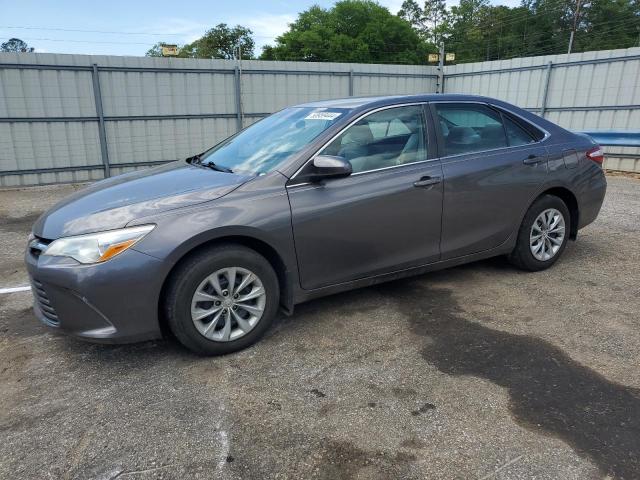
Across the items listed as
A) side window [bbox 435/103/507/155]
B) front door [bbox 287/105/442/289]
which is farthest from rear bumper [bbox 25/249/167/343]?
side window [bbox 435/103/507/155]

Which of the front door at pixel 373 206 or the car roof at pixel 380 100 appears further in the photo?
the car roof at pixel 380 100

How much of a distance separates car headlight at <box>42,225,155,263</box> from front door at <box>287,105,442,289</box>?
1003 millimetres

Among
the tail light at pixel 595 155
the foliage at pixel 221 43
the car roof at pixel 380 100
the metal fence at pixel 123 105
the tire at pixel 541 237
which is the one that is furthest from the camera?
the foliage at pixel 221 43

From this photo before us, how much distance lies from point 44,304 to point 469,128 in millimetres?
3410

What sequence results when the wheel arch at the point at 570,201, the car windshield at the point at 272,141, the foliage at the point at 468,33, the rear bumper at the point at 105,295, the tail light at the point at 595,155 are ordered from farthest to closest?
the foliage at the point at 468,33 < the tail light at the point at 595,155 < the wheel arch at the point at 570,201 < the car windshield at the point at 272,141 < the rear bumper at the point at 105,295

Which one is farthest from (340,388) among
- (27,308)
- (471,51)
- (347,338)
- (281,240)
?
(471,51)

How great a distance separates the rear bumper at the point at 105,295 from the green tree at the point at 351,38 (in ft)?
180

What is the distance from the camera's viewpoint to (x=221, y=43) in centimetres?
6844

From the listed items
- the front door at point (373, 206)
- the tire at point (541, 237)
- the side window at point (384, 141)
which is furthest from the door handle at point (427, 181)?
the tire at point (541, 237)

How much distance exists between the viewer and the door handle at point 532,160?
4344 millimetres

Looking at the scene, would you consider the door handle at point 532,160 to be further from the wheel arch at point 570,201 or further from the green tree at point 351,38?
the green tree at point 351,38

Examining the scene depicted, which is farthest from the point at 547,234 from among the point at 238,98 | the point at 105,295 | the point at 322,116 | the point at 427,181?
the point at 238,98

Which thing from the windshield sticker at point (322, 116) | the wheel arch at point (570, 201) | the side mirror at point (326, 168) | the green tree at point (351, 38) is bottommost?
the wheel arch at point (570, 201)

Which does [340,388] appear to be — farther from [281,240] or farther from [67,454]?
[67,454]
